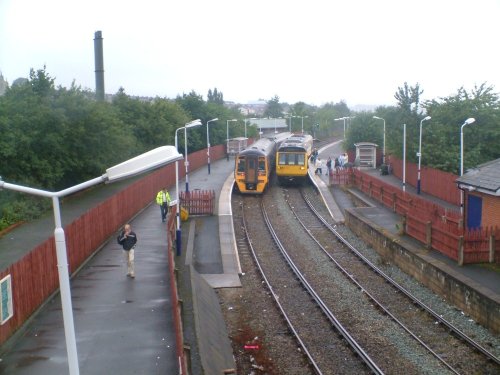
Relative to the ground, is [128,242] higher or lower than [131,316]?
higher

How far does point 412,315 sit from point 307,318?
8.50 feet

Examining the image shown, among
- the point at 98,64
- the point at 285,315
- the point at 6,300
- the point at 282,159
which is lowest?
the point at 285,315

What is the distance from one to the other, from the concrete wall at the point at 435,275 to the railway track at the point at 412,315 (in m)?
0.78

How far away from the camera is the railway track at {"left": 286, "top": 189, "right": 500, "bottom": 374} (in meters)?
12.2

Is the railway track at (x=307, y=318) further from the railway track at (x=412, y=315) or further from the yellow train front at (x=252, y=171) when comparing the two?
the yellow train front at (x=252, y=171)

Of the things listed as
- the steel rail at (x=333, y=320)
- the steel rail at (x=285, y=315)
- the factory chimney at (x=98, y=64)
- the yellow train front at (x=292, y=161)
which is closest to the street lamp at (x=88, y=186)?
the steel rail at (x=285, y=315)

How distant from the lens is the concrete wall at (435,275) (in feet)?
45.9

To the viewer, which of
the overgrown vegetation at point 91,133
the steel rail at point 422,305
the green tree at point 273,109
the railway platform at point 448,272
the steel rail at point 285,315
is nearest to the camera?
the steel rail at point 285,315

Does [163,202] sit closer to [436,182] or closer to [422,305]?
[422,305]

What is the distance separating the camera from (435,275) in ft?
55.6

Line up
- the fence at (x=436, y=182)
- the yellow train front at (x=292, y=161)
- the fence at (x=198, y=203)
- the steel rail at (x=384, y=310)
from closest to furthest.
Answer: the steel rail at (x=384, y=310)
the fence at (x=198, y=203)
the fence at (x=436, y=182)
the yellow train front at (x=292, y=161)

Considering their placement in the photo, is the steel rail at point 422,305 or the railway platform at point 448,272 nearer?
the steel rail at point 422,305

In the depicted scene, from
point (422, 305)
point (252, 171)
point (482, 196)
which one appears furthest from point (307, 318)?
point (252, 171)

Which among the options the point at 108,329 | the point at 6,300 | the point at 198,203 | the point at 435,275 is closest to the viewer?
the point at 6,300
